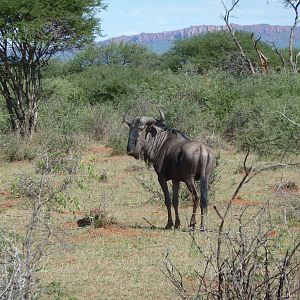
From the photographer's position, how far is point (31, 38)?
61.6 ft

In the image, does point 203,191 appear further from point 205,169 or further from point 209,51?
point 209,51

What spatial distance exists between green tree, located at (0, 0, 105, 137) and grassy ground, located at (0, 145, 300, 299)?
5.36m

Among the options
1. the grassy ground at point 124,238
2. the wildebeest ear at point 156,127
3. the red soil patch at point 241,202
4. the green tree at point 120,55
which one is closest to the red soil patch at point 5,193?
the grassy ground at point 124,238

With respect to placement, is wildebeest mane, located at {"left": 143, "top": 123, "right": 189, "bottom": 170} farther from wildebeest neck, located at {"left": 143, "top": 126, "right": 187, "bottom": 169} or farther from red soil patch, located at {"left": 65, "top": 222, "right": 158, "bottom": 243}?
red soil patch, located at {"left": 65, "top": 222, "right": 158, "bottom": 243}

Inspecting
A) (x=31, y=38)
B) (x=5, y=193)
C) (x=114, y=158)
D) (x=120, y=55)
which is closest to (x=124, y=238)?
(x=5, y=193)

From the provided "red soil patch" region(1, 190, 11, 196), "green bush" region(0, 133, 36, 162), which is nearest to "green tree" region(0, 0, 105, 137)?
"green bush" region(0, 133, 36, 162)

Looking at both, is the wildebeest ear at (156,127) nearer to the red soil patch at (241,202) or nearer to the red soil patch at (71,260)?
the red soil patch at (241,202)

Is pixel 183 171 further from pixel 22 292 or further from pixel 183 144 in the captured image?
pixel 22 292

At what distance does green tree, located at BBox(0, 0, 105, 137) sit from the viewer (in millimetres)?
18719

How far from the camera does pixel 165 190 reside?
986 centimetres

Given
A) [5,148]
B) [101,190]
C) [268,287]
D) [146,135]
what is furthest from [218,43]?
[268,287]

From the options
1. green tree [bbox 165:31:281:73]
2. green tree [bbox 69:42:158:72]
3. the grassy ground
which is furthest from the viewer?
green tree [bbox 69:42:158:72]

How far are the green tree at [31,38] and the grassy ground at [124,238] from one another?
536 cm

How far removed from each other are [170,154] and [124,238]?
4.43 ft
